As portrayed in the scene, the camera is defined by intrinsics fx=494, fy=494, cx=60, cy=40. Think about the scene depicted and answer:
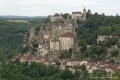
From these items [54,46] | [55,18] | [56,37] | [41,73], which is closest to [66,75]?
[41,73]

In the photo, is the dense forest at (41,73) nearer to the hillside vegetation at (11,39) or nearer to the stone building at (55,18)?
the stone building at (55,18)

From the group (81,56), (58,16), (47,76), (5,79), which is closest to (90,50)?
(81,56)

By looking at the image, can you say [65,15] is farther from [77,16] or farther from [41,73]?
[41,73]

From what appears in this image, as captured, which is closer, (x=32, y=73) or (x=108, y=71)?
(x=108, y=71)

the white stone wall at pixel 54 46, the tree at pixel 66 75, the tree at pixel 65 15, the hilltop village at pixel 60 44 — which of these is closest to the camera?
the tree at pixel 66 75

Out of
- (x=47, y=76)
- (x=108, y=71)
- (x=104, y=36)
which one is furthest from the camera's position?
(x=104, y=36)

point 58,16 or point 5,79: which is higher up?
point 58,16

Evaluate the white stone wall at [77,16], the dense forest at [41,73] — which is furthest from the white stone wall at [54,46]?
the white stone wall at [77,16]

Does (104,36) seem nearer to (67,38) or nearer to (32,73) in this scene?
(67,38)

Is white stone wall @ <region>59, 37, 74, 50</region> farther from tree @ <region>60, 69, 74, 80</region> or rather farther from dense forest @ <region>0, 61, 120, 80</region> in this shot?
tree @ <region>60, 69, 74, 80</region>
